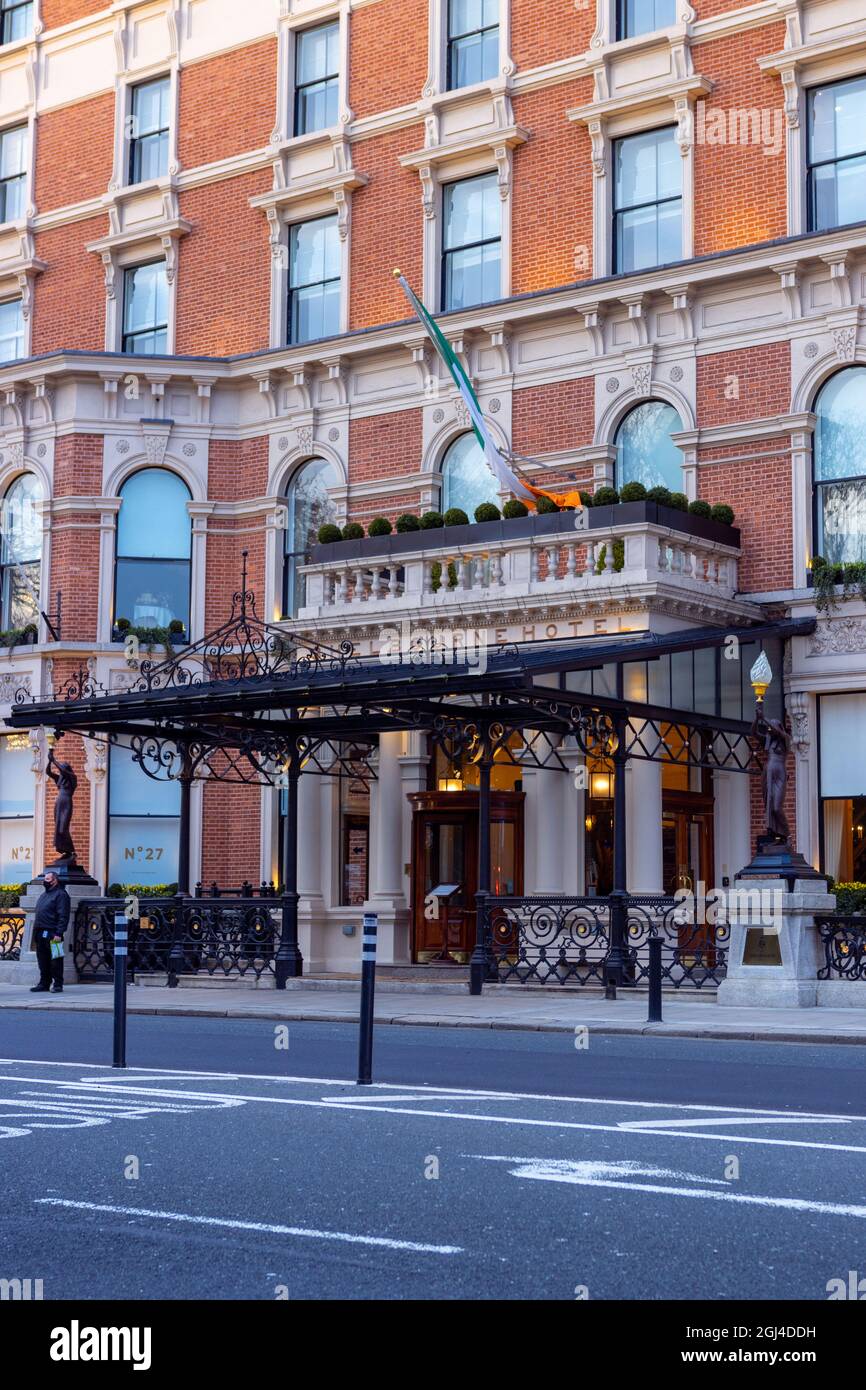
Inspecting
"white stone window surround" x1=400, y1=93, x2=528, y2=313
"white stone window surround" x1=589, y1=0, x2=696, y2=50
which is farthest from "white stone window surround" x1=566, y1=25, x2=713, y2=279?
"white stone window surround" x1=400, y1=93, x2=528, y2=313

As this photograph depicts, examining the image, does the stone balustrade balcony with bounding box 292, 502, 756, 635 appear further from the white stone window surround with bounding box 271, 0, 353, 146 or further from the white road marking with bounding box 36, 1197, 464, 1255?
the white road marking with bounding box 36, 1197, 464, 1255

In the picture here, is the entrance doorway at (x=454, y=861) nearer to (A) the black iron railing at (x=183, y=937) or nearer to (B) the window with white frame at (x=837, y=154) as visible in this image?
(A) the black iron railing at (x=183, y=937)

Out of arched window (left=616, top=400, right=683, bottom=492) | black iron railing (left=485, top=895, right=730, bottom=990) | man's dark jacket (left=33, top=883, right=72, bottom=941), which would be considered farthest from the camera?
arched window (left=616, top=400, right=683, bottom=492)

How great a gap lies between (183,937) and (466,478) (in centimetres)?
900

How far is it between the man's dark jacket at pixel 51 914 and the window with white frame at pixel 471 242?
12.3 meters

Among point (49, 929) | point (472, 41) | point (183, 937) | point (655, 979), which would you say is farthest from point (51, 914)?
point (472, 41)

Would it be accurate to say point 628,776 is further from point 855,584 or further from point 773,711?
point 855,584

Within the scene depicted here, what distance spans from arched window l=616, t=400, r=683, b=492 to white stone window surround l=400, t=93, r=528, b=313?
3.39 m

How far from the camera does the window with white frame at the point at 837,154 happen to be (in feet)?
88.7

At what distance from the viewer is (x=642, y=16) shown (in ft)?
96.7

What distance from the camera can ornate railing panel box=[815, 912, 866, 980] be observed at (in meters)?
20.4

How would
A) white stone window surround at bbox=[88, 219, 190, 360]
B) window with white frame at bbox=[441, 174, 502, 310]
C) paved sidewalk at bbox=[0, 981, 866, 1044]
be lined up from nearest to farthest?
paved sidewalk at bbox=[0, 981, 866, 1044] < window with white frame at bbox=[441, 174, 502, 310] < white stone window surround at bbox=[88, 219, 190, 360]

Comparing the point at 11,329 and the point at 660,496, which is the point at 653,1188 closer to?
the point at 660,496

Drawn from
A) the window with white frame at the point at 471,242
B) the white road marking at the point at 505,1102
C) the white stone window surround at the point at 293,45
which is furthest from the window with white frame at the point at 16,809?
the white road marking at the point at 505,1102
